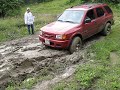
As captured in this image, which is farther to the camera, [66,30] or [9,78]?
[66,30]

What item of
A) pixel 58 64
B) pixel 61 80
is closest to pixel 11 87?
pixel 61 80

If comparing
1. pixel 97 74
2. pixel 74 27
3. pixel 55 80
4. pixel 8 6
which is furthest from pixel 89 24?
pixel 8 6

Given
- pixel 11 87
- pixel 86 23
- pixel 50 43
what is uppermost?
pixel 86 23

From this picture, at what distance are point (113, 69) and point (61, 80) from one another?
6.72ft

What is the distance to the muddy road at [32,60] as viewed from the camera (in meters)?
8.68

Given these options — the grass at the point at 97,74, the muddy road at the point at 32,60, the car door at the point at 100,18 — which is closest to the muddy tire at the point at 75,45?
the muddy road at the point at 32,60

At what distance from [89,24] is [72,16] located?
896 mm

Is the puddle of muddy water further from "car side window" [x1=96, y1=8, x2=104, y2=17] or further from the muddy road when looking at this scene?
"car side window" [x1=96, y1=8, x2=104, y2=17]

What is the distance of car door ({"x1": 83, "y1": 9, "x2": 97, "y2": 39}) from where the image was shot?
11.2 m

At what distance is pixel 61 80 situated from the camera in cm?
817

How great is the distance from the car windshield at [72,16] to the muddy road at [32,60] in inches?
54.1

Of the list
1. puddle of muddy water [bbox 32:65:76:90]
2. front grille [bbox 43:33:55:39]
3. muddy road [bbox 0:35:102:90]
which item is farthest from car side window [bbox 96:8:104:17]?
puddle of muddy water [bbox 32:65:76:90]

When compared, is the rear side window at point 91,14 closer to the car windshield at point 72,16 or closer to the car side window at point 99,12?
the car windshield at point 72,16

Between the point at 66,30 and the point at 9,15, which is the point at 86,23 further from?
the point at 9,15
